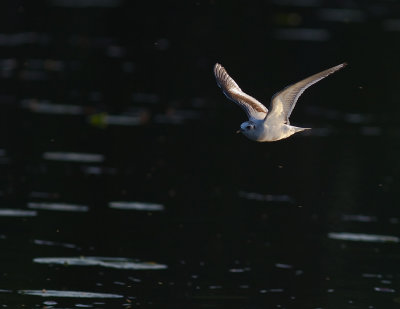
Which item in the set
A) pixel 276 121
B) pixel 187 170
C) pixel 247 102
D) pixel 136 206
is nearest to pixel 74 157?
pixel 187 170

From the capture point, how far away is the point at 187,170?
18.9m

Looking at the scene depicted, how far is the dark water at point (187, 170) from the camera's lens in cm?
1370

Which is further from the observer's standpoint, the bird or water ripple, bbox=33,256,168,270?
water ripple, bbox=33,256,168,270

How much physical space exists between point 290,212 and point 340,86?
1055cm

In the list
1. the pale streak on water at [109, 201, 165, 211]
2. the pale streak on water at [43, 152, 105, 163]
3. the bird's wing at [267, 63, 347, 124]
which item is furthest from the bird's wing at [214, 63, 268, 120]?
the pale streak on water at [43, 152, 105, 163]

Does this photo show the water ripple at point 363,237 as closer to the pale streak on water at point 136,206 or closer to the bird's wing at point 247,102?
the pale streak on water at point 136,206

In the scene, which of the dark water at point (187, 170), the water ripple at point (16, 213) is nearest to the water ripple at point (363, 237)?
the dark water at point (187, 170)

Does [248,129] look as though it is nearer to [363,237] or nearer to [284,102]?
[284,102]

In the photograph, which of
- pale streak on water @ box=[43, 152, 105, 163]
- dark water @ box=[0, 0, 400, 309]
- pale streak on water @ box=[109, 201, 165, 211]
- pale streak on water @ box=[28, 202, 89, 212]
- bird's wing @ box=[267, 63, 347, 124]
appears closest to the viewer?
bird's wing @ box=[267, 63, 347, 124]

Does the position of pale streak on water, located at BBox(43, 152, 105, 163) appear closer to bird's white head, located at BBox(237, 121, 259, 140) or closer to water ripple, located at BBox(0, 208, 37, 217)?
water ripple, located at BBox(0, 208, 37, 217)

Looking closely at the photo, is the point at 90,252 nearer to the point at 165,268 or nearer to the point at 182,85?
the point at 165,268

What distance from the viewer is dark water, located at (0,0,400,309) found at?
13.7 m

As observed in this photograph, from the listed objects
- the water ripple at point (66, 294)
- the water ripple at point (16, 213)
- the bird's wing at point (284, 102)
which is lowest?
the water ripple at point (66, 294)

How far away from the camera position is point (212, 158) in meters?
19.9
